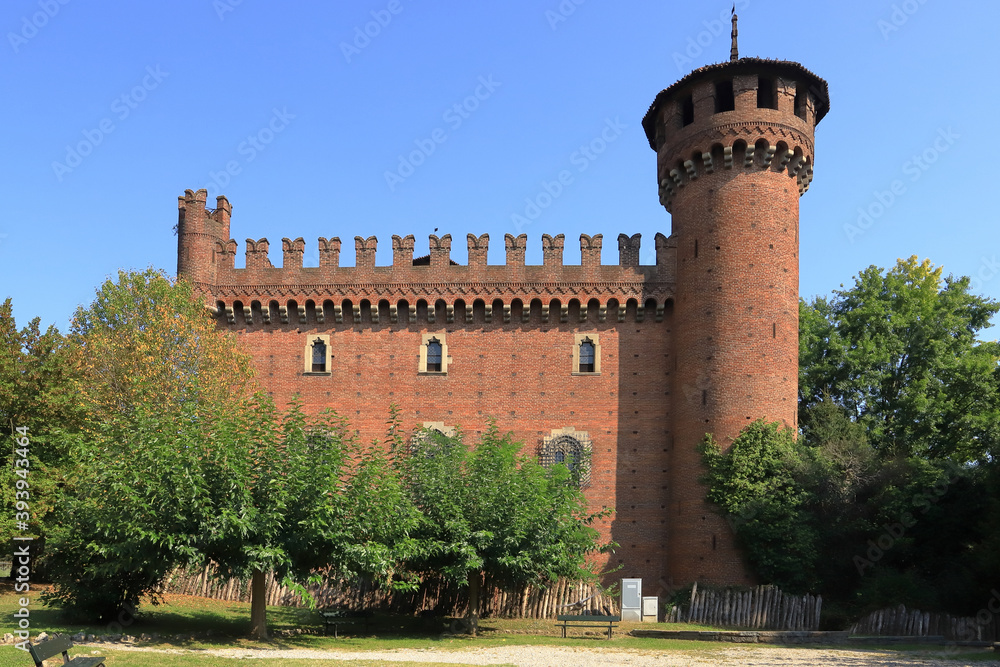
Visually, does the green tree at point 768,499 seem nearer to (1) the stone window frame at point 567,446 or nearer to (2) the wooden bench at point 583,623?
(1) the stone window frame at point 567,446

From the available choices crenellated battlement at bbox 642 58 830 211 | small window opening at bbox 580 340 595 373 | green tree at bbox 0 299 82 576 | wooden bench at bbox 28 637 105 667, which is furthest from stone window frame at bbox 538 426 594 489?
wooden bench at bbox 28 637 105 667

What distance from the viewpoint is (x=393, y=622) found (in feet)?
88.5

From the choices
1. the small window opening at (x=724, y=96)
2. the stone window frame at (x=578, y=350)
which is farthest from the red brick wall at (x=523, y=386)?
the small window opening at (x=724, y=96)

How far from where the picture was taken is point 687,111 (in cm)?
3450

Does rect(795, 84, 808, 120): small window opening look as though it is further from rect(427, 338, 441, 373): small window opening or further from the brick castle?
rect(427, 338, 441, 373): small window opening

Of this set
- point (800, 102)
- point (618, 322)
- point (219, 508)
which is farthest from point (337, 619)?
point (800, 102)

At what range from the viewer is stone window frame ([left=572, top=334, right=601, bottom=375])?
33416 mm

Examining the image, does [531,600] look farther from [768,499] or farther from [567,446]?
[768,499]

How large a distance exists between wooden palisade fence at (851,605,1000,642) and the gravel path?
3.80 metres

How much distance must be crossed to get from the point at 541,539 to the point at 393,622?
249 inches

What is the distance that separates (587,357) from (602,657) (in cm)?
1566

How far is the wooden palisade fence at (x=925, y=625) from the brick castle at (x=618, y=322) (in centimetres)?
580

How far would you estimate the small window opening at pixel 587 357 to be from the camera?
33.6 m

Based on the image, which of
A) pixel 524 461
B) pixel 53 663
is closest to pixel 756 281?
pixel 524 461
